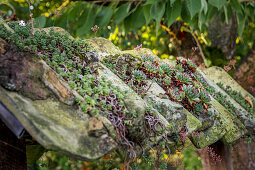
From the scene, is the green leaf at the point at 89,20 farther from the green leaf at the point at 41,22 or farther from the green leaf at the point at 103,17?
the green leaf at the point at 41,22

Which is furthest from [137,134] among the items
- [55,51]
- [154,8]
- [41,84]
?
[154,8]

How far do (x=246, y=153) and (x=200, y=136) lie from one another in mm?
3578

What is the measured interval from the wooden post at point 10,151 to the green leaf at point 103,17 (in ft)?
6.97

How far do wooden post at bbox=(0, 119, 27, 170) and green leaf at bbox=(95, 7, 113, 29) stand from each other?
212cm

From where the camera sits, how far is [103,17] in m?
3.82

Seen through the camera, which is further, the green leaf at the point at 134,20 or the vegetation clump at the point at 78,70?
the green leaf at the point at 134,20

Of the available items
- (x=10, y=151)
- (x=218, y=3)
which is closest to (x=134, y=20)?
(x=218, y=3)

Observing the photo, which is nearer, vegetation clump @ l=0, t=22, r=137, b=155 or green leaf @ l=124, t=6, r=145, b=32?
vegetation clump @ l=0, t=22, r=137, b=155

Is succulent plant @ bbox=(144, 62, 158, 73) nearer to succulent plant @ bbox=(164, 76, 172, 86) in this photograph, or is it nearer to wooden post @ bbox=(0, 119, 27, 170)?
succulent plant @ bbox=(164, 76, 172, 86)

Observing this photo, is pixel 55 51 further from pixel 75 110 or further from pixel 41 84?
pixel 75 110

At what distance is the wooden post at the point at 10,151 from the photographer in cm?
194

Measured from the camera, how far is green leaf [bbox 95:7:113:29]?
3742 millimetres

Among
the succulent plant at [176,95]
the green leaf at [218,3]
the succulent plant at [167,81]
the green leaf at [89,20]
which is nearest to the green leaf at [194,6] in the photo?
the green leaf at [218,3]

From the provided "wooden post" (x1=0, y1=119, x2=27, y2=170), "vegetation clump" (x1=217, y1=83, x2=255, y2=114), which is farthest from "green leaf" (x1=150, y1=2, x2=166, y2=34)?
"wooden post" (x1=0, y1=119, x2=27, y2=170)
